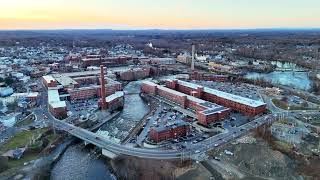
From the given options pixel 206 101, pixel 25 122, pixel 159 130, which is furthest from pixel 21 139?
pixel 206 101

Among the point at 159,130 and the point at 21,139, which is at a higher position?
the point at 159,130

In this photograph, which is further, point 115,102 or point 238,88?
point 238,88

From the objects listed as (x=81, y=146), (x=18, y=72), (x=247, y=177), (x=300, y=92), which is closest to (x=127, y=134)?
(x=81, y=146)

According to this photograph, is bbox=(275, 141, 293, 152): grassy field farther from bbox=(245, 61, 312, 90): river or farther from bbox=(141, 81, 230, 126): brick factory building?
bbox=(245, 61, 312, 90): river

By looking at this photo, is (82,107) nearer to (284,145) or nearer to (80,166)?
(80,166)

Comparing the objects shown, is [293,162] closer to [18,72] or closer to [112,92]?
[112,92]

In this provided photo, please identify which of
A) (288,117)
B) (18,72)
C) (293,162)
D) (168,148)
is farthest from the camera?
(18,72)

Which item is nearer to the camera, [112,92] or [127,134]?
[127,134]
